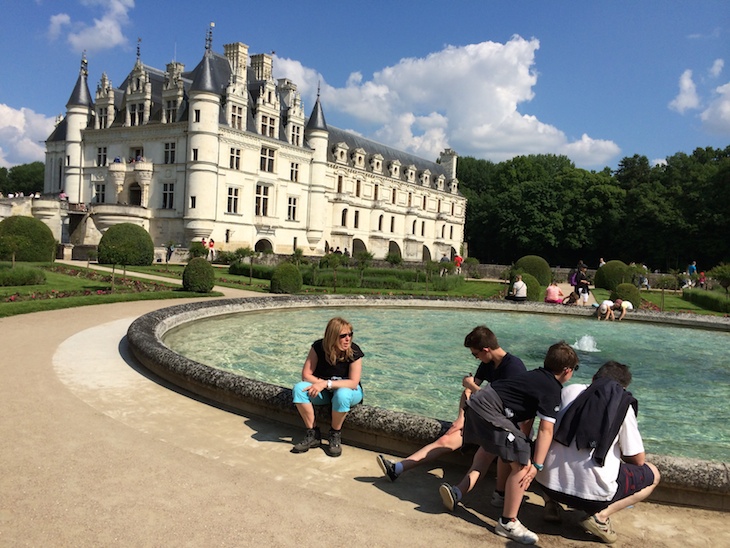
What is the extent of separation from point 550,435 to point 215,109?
131 ft

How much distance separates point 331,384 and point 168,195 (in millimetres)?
39600

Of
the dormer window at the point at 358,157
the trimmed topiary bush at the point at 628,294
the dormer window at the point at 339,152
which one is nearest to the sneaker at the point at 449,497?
the trimmed topiary bush at the point at 628,294

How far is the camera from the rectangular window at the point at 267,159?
1781 inches

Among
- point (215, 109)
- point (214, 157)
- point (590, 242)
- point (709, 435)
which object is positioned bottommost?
point (709, 435)

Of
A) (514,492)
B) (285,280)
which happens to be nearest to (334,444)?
(514,492)

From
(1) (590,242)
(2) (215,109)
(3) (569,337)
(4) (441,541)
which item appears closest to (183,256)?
(2) (215,109)

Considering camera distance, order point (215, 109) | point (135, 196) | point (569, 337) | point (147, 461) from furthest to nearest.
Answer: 1. point (135, 196)
2. point (215, 109)
3. point (569, 337)
4. point (147, 461)

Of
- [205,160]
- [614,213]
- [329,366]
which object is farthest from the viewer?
[614,213]

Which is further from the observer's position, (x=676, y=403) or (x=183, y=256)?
(x=183, y=256)

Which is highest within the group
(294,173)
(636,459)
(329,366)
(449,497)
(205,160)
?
(294,173)

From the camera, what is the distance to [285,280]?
70.2 ft

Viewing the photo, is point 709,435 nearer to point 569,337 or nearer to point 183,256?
point 569,337

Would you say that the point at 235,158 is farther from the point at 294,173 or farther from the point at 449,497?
the point at 449,497

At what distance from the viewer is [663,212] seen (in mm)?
50938
